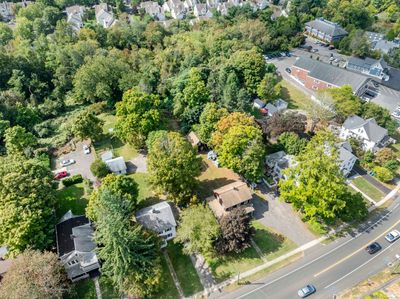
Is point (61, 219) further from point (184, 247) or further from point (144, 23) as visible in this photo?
point (144, 23)

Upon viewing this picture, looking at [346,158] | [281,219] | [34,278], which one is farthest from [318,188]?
[34,278]

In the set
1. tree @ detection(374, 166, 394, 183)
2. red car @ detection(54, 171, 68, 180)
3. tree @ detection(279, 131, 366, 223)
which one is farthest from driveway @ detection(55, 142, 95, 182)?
tree @ detection(374, 166, 394, 183)

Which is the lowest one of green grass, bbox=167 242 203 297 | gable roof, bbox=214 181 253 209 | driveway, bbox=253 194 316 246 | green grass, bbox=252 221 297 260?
green grass, bbox=167 242 203 297

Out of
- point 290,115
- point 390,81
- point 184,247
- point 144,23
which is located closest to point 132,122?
point 184,247

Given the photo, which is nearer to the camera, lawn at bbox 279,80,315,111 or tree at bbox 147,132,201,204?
tree at bbox 147,132,201,204

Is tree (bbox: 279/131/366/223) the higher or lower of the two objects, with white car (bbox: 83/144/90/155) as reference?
higher

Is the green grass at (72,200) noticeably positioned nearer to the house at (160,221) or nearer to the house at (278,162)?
the house at (160,221)

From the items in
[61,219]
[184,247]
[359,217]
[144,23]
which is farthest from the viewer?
[144,23]

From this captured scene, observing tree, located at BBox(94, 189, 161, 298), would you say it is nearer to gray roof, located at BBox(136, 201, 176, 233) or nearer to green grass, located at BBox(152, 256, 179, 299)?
green grass, located at BBox(152, 256, 179, 299)
